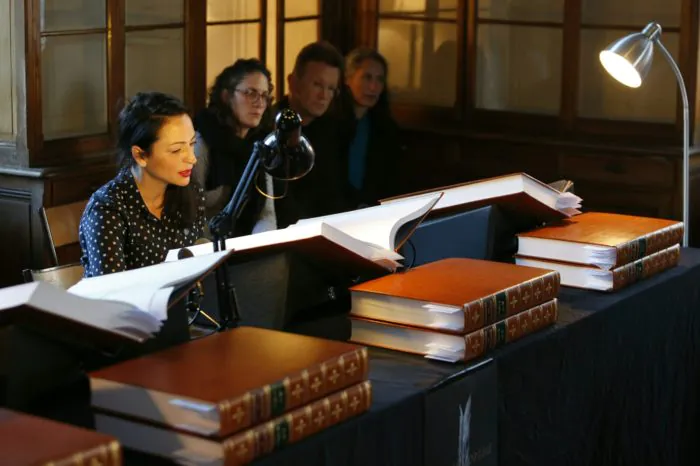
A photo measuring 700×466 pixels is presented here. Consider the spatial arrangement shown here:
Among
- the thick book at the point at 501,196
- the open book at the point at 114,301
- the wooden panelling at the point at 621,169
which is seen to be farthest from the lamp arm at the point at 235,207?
the wooden panelling at the point at 621,169

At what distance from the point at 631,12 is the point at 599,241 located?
9.97ft

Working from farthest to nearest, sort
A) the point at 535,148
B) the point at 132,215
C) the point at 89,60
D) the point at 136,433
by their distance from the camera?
the point at 535,148
the point at 89,60
the point at 132,215
the point at 136,433

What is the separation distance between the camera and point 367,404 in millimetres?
1747

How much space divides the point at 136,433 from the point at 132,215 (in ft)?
4.30

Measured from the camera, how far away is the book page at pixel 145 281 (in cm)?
168

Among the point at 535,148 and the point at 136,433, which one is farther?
the point at 535,148

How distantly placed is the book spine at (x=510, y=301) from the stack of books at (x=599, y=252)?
0.28 metres

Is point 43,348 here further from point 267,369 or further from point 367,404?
point 367,404

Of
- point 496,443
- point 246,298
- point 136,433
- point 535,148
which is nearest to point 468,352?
point 496,443

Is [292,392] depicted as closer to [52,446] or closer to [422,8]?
[52,446]

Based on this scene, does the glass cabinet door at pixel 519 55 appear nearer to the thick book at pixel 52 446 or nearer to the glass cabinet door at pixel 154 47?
the glass cabinet door at pixel 154 47

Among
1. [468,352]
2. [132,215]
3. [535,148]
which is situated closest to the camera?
[468,352]

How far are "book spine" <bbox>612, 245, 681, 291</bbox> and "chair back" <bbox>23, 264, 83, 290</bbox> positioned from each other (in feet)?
3.93

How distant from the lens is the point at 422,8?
235 inches
